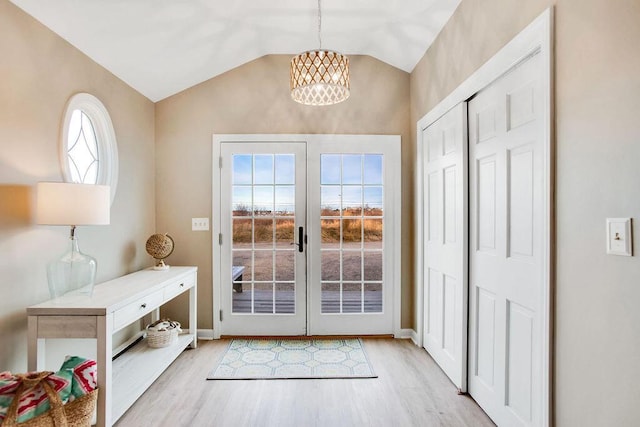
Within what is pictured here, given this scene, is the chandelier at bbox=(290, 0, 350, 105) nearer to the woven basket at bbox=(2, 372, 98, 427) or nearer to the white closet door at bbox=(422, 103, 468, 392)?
the white closet door at bbox=(422, 103, 468, 392)

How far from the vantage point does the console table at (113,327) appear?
200 cm

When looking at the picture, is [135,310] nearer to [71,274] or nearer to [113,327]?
[113,327]

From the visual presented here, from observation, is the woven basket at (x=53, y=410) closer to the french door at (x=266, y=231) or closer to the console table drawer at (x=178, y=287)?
the console table drawer at (x=178, y=287)

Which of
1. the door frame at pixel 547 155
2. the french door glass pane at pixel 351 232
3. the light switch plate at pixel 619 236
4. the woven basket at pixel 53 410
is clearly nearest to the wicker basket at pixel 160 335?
the woven basket at pixel 53 410

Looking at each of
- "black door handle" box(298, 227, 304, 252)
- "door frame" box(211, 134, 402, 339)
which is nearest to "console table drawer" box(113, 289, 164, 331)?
"door frame" box(211, 134, 402, 339)

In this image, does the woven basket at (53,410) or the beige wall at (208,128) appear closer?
the woven basket at (53,410)

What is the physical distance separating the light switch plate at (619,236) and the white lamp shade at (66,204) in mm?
2441

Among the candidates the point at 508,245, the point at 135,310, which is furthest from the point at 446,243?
the point at 135,310

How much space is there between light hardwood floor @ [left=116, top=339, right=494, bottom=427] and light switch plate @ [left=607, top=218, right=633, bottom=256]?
1475mm

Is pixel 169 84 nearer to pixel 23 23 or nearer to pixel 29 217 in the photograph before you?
pixel 23 23

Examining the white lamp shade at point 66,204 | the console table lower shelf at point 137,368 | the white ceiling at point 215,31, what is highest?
the white ceiling at point 215,31

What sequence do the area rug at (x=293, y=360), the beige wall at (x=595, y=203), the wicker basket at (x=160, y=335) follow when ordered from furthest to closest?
the wicker basket at (x=160, y=335)
the area rug at (x=293, y=360)
the beige wall at (x=595, y=203)

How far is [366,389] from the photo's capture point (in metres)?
2.66

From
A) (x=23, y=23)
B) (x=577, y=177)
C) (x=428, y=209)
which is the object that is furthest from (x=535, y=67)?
(x=23, y=23)
